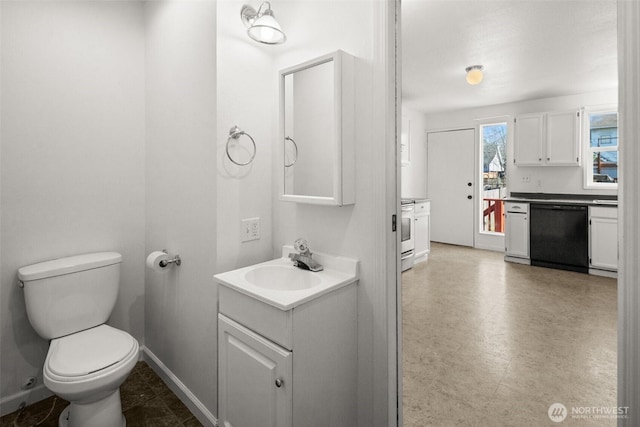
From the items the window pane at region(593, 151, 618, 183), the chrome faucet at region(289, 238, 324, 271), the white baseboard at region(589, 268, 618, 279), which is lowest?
the white baseboard at region(589, 268, 618, 279)

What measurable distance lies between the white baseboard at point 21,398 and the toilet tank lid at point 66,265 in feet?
2.32

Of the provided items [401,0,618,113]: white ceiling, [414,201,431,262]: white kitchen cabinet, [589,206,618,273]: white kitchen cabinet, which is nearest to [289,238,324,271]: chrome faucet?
[401,0,618,113]: white ceiling

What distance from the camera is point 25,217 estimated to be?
73.9 inches

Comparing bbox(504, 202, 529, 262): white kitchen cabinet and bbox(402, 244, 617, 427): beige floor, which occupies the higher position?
bbox(504, 202, 529, 262): white kitchen cabinet

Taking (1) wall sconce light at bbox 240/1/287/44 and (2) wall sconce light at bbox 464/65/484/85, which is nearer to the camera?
(1) wall sconce light at bbox 240/1/287/44

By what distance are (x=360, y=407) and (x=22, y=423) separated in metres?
1.82

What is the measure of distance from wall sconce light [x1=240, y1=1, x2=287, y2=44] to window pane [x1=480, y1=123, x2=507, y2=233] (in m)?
5.10

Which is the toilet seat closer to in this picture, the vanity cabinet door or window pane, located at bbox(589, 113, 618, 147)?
the vanity cabinet door

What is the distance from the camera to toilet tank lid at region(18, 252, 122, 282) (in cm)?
176

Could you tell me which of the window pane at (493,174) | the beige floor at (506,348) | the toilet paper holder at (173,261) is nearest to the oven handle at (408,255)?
the beige floor at (506,348)

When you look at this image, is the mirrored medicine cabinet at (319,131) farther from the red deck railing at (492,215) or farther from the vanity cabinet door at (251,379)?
the red deck railing at (492,215)

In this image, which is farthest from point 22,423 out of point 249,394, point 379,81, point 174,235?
point 379,81

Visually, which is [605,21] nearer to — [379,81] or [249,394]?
[379,81]

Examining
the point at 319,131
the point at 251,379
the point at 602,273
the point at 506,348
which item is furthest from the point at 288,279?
the point at 602,273
